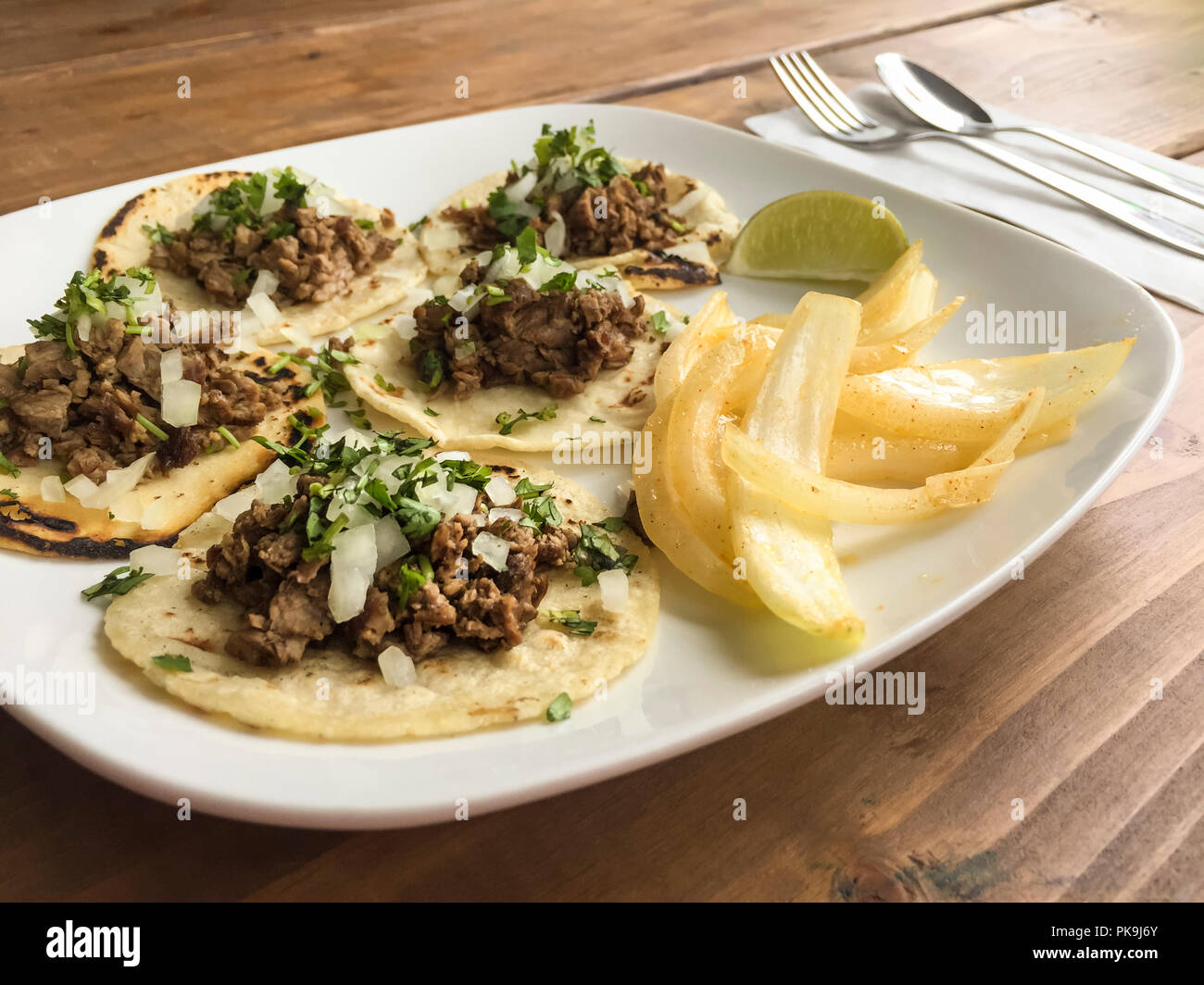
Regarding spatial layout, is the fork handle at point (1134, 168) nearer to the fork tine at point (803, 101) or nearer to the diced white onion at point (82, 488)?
the fork tine at point (803, 101)

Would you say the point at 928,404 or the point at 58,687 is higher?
the point at 928,404

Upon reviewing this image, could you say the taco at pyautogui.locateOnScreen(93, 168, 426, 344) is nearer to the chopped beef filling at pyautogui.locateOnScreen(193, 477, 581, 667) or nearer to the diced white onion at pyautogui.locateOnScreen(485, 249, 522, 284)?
the diced white onion at pyautogui.locateOnScreen(485, 249, 522, 284)

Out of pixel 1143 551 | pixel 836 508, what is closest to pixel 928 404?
pixel 836 508

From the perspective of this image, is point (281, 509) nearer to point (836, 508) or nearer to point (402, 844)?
point (402, 844)

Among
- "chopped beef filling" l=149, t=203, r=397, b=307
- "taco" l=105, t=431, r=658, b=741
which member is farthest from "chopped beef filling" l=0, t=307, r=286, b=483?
"chopped beef filling" l=149, t=203, r=397, b=307
